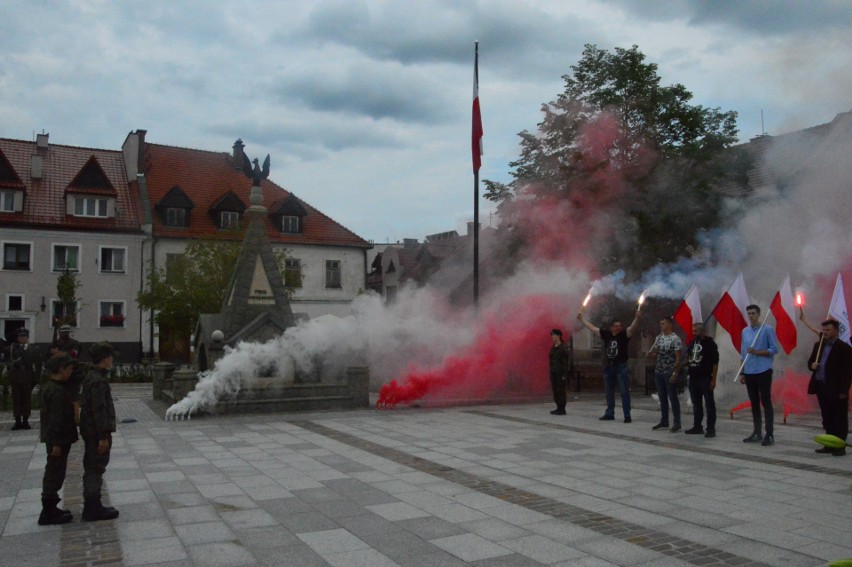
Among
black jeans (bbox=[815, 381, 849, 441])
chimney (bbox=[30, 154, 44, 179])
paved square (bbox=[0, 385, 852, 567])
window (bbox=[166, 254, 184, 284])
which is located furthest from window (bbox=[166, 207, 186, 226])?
black jeans (bbox=[815, 381, 849, 441])

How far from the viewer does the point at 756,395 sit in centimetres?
1028

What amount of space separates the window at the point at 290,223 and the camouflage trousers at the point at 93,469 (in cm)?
3578

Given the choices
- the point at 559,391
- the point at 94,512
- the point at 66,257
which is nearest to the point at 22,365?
the point at 94,512

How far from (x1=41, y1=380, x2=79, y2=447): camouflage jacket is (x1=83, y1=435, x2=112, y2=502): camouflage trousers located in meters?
0.18

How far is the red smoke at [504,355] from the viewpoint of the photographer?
1734 cm

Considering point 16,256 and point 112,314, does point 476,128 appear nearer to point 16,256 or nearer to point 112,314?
point 112,314

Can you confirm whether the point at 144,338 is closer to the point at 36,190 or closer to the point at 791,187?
the point at 36,190

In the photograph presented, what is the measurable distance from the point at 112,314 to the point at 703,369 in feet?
108

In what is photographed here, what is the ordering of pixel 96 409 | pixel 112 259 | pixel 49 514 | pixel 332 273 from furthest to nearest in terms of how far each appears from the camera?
pixel 332 273, pixel 112 259, pixel 96 409, pixel 49 514

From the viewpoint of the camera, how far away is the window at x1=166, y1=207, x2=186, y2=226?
38188 millimetres

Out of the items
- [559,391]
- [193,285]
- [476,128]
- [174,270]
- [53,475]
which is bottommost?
[559,391]

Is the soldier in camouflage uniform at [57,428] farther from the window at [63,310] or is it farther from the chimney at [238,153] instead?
the chimney at [238,153]

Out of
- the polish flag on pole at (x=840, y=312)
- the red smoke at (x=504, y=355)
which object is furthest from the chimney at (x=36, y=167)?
the polish flag on pole at (x=840, y=312)

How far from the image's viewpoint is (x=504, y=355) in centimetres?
1812
